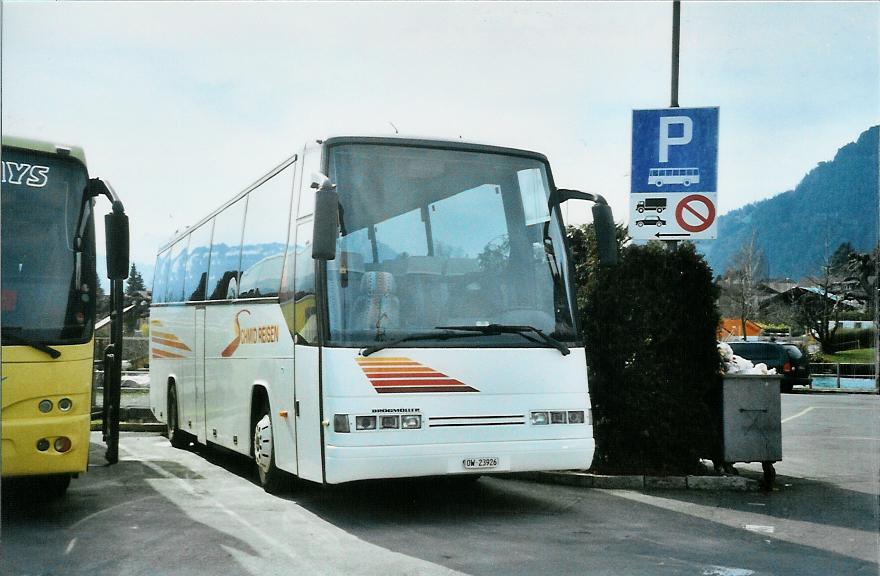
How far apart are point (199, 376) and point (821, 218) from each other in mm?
26273

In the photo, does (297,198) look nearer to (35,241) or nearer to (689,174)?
(35,241)

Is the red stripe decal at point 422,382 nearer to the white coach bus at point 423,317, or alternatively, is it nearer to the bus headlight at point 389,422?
the white coach bus at point 423,317

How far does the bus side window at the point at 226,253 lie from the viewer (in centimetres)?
1169

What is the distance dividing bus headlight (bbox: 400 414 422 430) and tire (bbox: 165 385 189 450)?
7462 mm

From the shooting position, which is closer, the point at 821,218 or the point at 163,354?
the point at 163,354

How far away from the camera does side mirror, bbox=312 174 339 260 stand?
8023 mm

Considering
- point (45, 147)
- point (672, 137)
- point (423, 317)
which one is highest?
point (672, 137)

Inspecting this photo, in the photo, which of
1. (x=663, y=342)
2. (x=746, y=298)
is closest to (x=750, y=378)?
(x=663, y=342)

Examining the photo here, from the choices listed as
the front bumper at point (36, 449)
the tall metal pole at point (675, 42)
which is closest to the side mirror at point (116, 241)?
the front bumper at point (36, 449)

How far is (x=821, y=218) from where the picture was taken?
33.9 m

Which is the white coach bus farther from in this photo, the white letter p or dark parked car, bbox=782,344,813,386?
dark parked car, bbox=782,344,813,386

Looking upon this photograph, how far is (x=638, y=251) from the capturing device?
11.2 metres

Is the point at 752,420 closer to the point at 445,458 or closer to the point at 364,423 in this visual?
the point at 445,458

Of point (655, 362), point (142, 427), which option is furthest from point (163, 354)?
point (655, 362)
